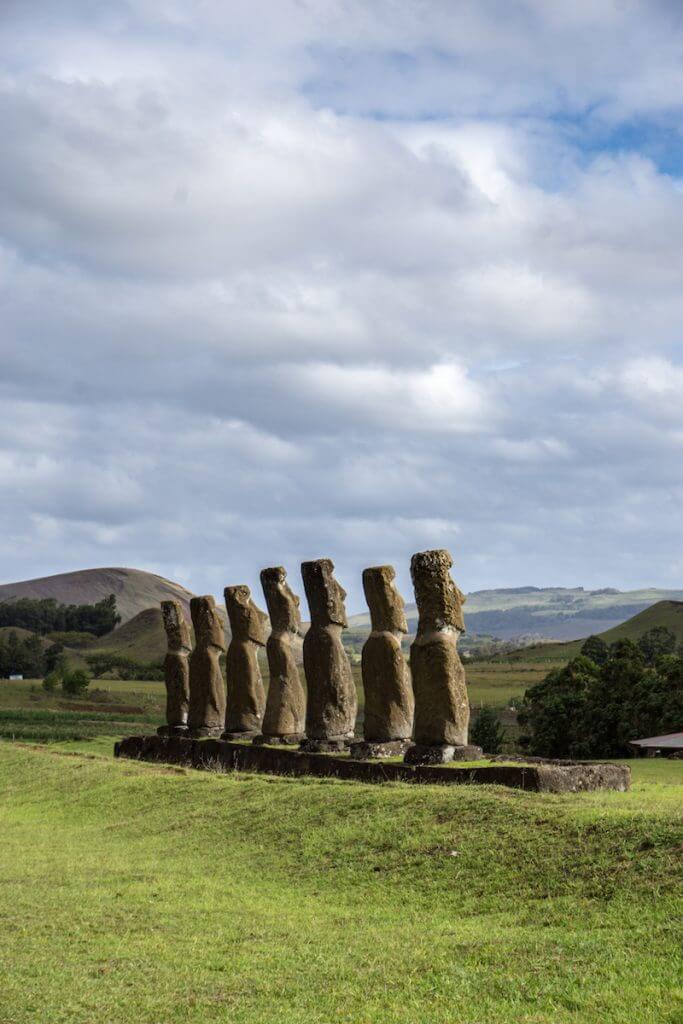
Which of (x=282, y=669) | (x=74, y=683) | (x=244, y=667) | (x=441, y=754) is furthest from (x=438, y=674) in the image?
(x=74, y=683)

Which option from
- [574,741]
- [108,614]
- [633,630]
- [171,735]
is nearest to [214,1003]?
[171,735]

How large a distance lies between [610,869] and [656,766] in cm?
941

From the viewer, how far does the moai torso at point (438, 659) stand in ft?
51.8

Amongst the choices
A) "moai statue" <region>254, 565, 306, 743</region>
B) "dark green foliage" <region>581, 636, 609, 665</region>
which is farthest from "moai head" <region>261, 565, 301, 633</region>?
"dark green foliage" <region>581, 636, 609, 665</region>

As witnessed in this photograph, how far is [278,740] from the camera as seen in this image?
2095cm

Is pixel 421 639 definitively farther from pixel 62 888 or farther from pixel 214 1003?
pixel 214 1003

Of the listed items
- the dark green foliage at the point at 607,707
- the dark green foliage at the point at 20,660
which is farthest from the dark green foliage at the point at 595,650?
the dark green foliage at the point at 20,660

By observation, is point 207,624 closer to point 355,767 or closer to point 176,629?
point 176,629

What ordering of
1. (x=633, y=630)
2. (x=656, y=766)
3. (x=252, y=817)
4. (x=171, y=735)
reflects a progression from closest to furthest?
(x=252, y=817) → (x=656, y=766) → (x=171, y=735) → (x=633, y=630)

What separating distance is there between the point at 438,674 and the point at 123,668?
65.3 m

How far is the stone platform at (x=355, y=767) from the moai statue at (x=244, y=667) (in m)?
0.56

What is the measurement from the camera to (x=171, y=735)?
84.1ft

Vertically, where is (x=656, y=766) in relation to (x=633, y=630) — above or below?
below

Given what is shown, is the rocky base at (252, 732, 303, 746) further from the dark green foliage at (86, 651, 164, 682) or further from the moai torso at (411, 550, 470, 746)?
the dark green foliage at (86, 651, 164, 682)
